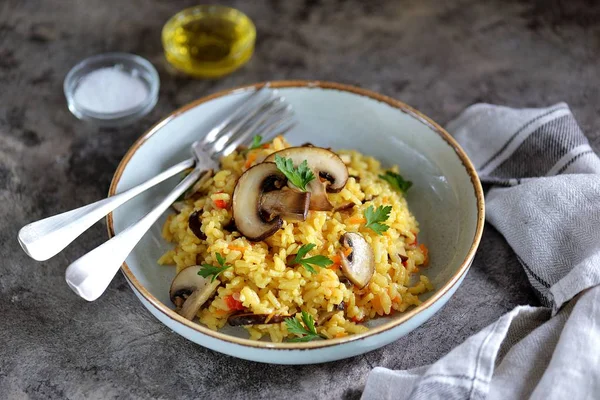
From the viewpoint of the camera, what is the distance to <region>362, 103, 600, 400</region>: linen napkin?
2715mm

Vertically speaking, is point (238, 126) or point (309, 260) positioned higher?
point (309, 260)

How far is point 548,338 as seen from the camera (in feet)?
9.68

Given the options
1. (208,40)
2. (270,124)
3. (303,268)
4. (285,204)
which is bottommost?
(208,40)

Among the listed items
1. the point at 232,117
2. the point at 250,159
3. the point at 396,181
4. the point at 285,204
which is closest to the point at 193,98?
the point at 232,117

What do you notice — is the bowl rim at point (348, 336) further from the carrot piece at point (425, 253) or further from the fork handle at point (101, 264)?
the carrot piece at point (425, 253)

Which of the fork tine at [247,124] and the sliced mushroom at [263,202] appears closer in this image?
the sliced mushroom at [263,202]

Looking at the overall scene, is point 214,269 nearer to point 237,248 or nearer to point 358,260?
point 237,248

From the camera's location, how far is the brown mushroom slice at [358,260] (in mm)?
3021

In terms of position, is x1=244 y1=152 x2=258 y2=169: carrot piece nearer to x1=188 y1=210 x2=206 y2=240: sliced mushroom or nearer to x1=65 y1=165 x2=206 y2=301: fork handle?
x1=188 y1=210 x2=206 y2=240: sliced mushroom

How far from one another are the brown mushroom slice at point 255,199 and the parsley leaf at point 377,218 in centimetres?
39

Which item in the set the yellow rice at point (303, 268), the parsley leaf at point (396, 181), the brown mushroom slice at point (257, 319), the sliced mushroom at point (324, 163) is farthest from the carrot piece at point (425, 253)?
the brown mushroom slice at point (257, 319)

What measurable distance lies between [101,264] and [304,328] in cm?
83

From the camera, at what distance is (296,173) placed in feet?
10.3

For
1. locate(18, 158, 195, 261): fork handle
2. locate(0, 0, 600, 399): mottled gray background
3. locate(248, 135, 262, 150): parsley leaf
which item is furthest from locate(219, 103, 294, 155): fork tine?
locate(18, 158, 195, 261): fork handle
